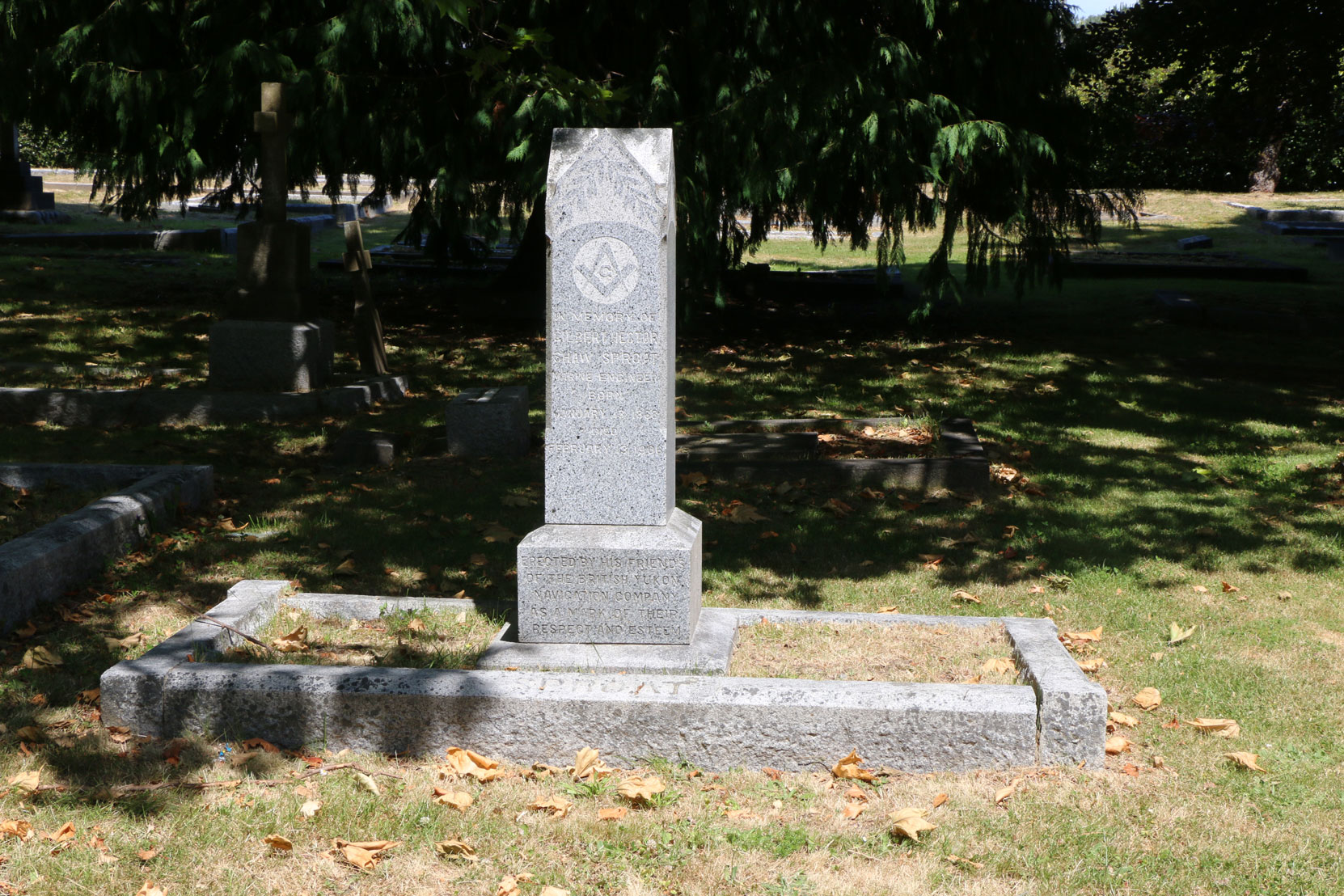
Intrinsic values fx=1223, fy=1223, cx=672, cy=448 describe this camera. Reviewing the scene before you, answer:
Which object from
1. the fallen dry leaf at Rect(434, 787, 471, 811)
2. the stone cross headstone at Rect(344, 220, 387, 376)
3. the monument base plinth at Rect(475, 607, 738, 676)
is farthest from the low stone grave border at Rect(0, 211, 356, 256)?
the fallen dry leaf at Rect(434, 787, 471, 811)

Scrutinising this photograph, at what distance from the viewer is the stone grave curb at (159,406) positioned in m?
9.37

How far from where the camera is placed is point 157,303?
47.7 ft

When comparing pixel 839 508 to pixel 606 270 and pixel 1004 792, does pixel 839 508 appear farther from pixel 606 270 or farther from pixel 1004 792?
pixel 1004 792

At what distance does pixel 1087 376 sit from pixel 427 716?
30.2 feet

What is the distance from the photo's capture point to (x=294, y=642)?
16.6 feet

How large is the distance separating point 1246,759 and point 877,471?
3.87 meters

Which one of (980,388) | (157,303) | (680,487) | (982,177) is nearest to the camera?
(680,487)

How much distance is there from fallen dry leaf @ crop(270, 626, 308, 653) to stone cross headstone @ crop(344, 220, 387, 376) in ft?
19.8

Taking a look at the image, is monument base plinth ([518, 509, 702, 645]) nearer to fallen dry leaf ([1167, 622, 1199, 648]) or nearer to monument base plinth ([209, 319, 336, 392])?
fallen dry leaf ([1167, 622, 1199, 648])

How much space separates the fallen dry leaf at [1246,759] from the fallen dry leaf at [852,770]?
1.25 meters

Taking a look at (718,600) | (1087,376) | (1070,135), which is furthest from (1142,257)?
(718,600)

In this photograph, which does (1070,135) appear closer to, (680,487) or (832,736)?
(680,487)

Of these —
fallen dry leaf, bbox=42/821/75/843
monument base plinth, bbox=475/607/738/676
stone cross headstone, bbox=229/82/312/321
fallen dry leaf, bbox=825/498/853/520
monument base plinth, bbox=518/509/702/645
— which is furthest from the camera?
stone cross headstone, bbox=229/82/312/321

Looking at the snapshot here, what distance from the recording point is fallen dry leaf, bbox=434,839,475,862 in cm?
363
